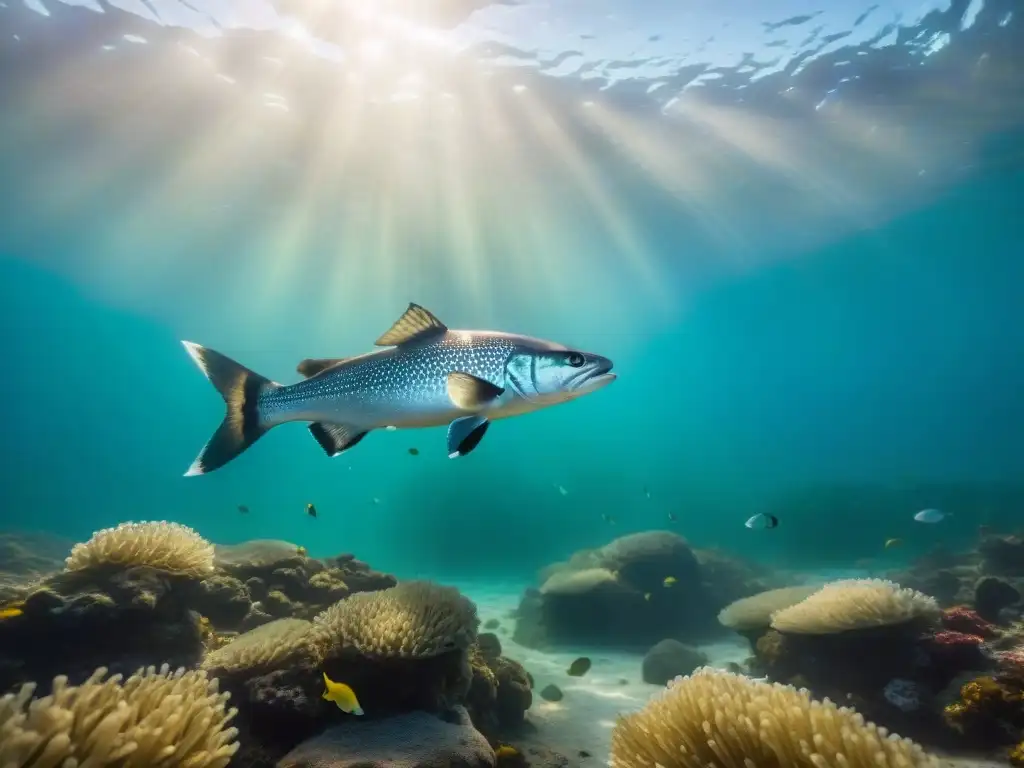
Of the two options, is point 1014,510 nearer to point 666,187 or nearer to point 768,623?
point 666,187

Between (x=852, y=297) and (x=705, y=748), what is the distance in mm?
56317

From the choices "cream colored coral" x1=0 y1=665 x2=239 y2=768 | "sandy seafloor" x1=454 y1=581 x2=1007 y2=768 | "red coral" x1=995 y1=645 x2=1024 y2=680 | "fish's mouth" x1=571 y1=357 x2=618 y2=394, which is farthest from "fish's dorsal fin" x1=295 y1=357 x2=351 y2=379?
"red coral" x1=995 y1=645 x2=1024 y2=680

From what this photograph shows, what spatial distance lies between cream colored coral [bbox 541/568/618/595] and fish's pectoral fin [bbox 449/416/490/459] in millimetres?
10998

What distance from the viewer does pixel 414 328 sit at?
12.8ft

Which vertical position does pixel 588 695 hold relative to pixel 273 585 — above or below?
below

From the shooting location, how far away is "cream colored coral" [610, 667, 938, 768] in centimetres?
218

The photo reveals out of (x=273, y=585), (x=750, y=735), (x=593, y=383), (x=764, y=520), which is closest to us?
(x=750, y=735)

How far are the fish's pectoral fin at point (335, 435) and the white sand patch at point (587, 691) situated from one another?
8.71ft

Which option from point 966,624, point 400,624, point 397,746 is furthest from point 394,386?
Result: point 966,624

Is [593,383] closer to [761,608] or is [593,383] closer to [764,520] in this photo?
[761,608]

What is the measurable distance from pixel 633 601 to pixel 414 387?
38.8 ft

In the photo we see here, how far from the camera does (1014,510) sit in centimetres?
2753

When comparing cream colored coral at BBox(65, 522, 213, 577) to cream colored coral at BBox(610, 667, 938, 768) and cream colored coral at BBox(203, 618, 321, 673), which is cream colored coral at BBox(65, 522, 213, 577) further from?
cream colored coral at BBox(610, 667, 938, 768)

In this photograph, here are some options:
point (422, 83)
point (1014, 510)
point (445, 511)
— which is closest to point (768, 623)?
point (422, 83)
